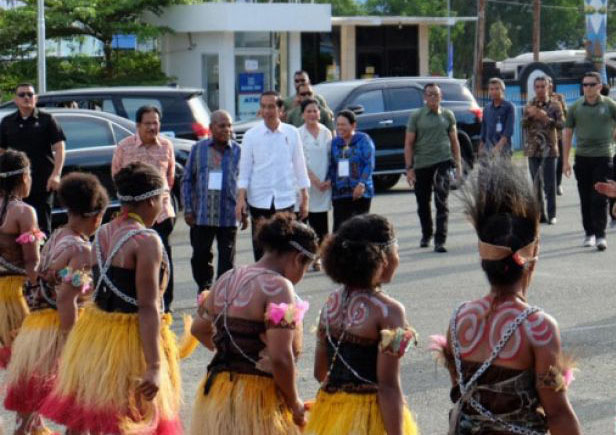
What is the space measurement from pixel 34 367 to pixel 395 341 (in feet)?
8.64

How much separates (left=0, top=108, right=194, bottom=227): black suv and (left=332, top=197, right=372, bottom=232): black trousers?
3.35 m

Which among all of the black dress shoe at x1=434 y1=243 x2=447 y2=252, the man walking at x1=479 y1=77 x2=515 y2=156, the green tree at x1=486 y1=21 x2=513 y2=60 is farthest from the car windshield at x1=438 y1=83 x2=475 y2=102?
the green tree at x1=486 y1=21 x2=513 y2=60

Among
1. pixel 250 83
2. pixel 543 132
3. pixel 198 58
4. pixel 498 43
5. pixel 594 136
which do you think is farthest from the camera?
pixel 498 43

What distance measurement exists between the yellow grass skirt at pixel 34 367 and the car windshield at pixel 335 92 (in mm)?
13505

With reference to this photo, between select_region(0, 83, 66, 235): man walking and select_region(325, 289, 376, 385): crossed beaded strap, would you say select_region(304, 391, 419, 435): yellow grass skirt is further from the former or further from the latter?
select_region(0, 83, 66, 235): man walking

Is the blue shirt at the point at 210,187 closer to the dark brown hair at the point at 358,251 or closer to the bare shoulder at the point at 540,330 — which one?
the dark brown hair at the point at 358,251

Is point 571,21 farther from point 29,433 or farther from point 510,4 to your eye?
point 29,433

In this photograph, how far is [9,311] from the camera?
7.32 m

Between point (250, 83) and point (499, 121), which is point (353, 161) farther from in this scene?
point (250, 83)

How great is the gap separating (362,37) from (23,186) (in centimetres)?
3771

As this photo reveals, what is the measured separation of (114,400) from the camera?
5699mm

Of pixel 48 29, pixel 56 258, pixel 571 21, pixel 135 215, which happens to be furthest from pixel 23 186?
pixel 571 21

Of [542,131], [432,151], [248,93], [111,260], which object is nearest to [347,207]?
[432,151]

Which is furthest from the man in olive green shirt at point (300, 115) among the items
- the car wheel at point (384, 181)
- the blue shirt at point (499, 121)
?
the car wheel at point (384, 181)
